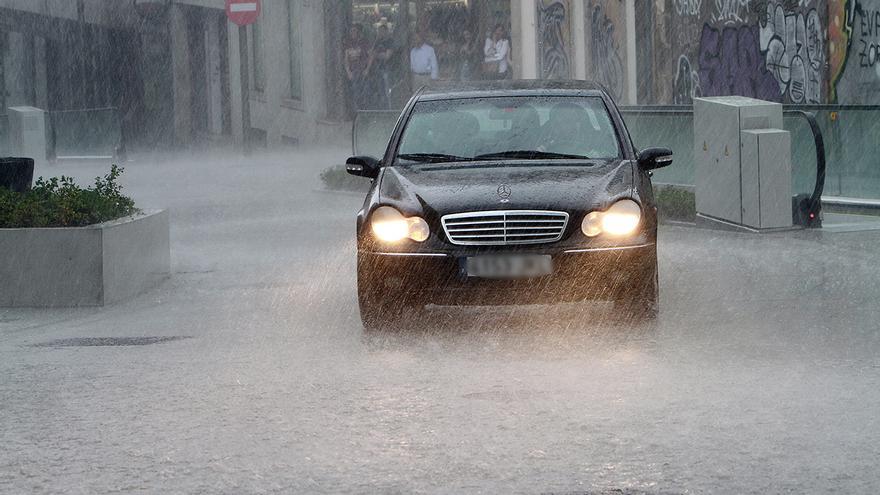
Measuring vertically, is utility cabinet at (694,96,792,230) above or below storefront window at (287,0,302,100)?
below

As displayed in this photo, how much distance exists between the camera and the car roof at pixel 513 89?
11.4 meters

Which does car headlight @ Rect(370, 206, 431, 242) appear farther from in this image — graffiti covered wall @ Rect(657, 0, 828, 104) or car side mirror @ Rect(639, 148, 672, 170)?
graffiti covered wall @ Rect(657, 0, 828, 104)

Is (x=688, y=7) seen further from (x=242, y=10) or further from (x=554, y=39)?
(x=242, y=10)

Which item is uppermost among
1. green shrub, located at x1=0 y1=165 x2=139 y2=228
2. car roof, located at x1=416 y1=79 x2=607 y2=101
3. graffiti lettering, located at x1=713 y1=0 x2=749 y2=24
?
graffiti lettering, located at x1=713 y1=0 x2=749 y2=24

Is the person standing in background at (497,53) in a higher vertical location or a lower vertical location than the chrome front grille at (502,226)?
higher

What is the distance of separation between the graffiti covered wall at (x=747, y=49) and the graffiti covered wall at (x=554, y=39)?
180 inches

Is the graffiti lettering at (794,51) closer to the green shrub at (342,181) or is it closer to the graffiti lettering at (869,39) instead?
the graffiti lettering at (869,39)

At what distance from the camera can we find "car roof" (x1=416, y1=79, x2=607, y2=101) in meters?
11.4

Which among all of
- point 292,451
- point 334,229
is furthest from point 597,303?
point 334,229

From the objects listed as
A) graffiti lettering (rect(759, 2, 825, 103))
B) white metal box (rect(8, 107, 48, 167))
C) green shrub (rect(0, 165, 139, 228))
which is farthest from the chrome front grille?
white metal box (rect(8, 107, 48, 167))

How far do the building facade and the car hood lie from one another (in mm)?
10345

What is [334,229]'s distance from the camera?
17609 mm

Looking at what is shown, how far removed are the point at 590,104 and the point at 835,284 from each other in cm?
215

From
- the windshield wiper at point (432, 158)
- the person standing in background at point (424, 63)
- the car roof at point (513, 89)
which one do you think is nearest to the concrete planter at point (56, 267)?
the windshield wiper at point (432, 158)
